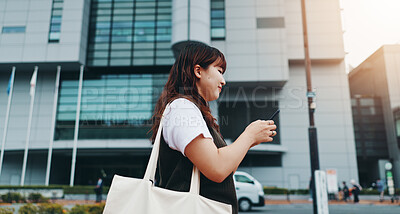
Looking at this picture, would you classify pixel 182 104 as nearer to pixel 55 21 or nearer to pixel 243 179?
pixel 243 179

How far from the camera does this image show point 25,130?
2514 cm

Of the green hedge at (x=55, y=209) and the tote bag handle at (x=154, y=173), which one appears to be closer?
the tote bag handle at (x=154, y=173)

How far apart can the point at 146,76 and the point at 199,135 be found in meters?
25.7

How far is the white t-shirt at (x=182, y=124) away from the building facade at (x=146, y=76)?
22340 mm

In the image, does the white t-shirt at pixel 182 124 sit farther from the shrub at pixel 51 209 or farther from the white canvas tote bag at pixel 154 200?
the shrub at pixel 51 209

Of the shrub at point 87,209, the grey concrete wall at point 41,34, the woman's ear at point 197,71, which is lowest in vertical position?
the shrub at point 87,209

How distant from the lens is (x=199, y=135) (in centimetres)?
104

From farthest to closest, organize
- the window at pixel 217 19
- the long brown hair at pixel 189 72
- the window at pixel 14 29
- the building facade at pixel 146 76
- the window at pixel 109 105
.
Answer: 1. the window at pixel 14 29
2. the window at pixel 217 19
3. the window at pixel 109 105
4. the building facade at pixel 146 76
5. the long brown hair at pixel 189 72

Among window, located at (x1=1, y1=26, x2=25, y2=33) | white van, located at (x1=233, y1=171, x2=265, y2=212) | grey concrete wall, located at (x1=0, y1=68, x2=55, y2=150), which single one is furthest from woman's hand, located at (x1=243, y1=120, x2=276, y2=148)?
window, located at (x1=1, y1=26, x2=25, y2=33)

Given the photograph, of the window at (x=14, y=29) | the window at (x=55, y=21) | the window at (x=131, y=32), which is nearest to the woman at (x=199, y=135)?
the window at (x=131, y=32)

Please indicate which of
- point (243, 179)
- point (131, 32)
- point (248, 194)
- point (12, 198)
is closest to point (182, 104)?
point (243, 179)

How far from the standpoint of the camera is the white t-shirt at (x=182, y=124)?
104cm

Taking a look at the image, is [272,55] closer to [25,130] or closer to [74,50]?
[74,50]

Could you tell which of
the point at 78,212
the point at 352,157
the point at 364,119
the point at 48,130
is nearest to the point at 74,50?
the point at 48,130
